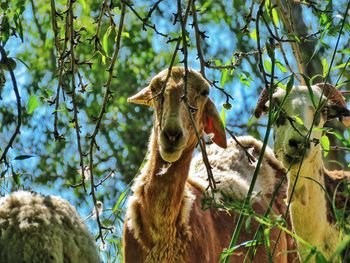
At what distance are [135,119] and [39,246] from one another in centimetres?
1090

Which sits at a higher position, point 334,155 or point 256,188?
point 334,155

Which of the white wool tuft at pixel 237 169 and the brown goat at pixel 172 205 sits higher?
the white wool tuft at pixel 237 169

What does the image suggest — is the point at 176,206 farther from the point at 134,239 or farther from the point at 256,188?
the point at 256,188

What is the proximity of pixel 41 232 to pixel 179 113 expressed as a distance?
2446 millimetres

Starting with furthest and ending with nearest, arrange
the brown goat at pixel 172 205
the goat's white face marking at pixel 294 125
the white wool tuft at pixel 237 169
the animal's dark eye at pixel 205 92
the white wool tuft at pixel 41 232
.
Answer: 1. the white wool tuft at pixel 237 169
2. the animal's dark eye at pixel 205 92
3. the brown goat at pixel 172 205
4. the goat's white face marking at pixel 294 125
5. the white wool tuft at pixel 41 232

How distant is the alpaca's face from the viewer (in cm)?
580

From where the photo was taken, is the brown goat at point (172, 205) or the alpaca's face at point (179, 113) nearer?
the alpaca's face at point (179, 113)

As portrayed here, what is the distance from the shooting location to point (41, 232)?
3.57 m

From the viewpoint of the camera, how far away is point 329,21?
4.45 meters

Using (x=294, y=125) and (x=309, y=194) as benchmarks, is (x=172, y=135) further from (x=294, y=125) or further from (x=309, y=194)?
(x=309, y=194)

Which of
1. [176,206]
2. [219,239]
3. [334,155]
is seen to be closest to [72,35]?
[176,206]

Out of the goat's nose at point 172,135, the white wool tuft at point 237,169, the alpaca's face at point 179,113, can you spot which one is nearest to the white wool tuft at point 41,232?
the alpaca's face at point 179,113

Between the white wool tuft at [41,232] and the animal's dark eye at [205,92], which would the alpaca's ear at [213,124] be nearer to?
the animal's dark eye at [205,92]

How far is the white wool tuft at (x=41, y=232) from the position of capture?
11.5 feet
